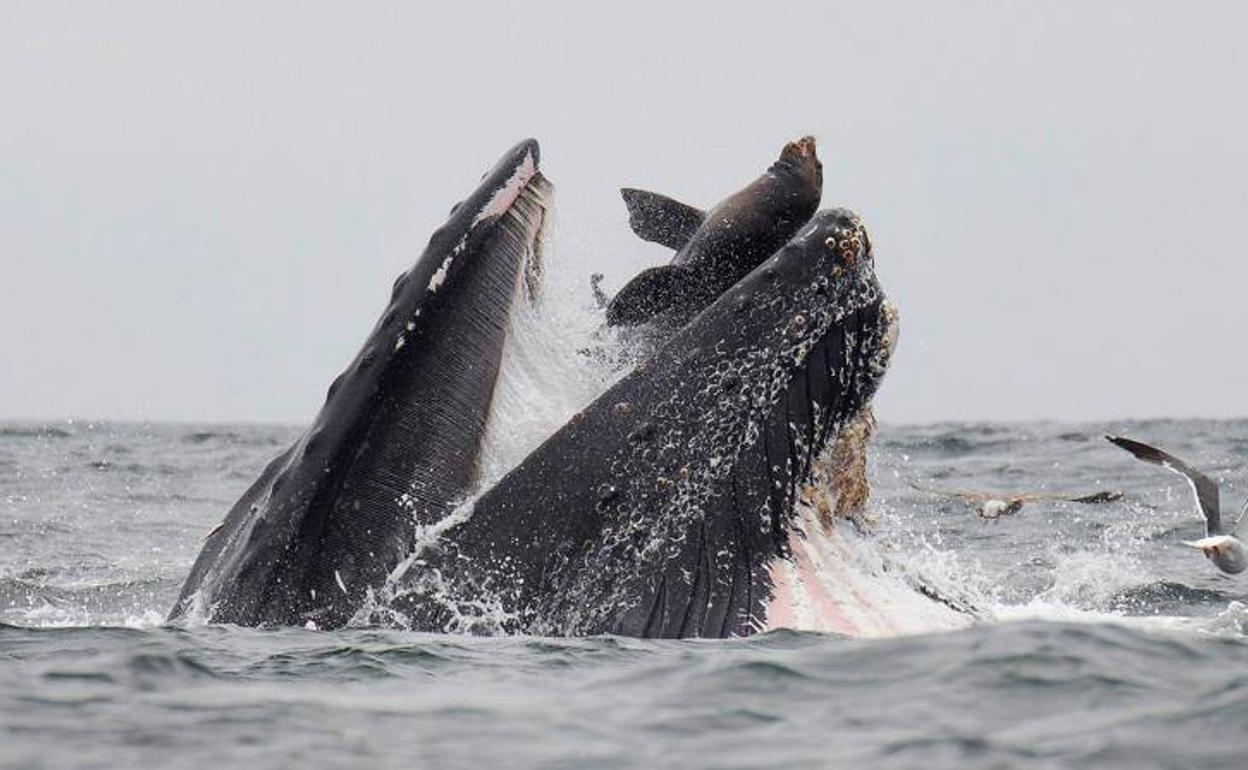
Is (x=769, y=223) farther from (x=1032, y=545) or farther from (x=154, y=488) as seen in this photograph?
(x=154, y=488)

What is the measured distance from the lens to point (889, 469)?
2520 centimetres

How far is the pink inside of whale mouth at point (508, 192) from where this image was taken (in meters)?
7.32

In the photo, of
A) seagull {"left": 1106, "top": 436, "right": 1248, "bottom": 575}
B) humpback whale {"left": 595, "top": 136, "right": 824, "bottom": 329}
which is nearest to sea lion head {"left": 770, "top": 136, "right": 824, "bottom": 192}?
humpback whale {"left": 595, "top": 136, "right": 824, "bottom": 329}

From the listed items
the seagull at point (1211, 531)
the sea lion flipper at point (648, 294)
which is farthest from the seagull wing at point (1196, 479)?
the sea lion flipper at point (648, 294)

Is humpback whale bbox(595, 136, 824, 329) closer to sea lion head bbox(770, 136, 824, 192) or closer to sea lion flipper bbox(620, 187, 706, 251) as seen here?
sea lion head bbox(770, 136, 824, 192)

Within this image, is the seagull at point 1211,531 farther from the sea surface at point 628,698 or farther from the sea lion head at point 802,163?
the sea lion head at point 802,163

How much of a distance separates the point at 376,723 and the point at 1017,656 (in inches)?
87.3

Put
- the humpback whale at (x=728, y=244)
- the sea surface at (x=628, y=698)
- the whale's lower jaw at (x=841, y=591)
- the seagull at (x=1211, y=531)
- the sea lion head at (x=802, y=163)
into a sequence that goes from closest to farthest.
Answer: the sea surface at (x=628, y=698) < the whale's lower jaw at (x=841, y=591) < the humpback whale at (x=728, y=244) < the sea lion head at (x=802, y=163) < the seagull at (x=1211, y=531)

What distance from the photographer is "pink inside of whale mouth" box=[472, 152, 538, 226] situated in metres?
7.32

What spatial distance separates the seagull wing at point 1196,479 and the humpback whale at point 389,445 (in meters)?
4.30

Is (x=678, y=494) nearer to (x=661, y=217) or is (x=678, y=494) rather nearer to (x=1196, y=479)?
(x=661, y=217)

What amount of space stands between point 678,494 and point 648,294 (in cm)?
89

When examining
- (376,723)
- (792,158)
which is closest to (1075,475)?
(792,158)

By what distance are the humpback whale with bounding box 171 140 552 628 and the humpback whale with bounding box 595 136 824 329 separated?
45 centimetres
